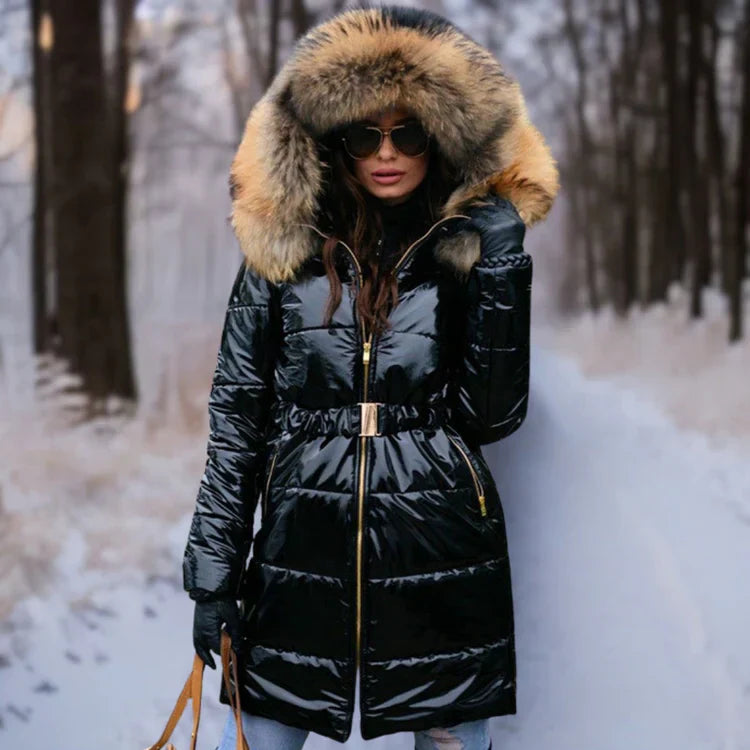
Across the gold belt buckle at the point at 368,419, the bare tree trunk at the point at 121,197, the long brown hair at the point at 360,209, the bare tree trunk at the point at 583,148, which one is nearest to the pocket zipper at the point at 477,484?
the gold belt buckle at the point at 368,419

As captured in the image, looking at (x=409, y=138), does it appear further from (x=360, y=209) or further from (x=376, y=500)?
(x=376, y=500)

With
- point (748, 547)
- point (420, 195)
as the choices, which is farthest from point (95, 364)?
point (748, 547)

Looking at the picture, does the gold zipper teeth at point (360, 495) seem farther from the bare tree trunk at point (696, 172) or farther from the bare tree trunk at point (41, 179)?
the bare tree trunk at point (41, 179)

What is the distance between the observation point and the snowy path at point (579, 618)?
114 inches

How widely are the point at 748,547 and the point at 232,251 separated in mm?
2122

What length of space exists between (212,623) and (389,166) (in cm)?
106

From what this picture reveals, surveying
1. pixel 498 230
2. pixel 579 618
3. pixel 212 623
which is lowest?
pixel 579 618

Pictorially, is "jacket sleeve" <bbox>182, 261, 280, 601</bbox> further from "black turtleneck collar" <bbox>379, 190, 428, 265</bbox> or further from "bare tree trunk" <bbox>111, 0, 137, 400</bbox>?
"bare tree trunk" <bbox>111, 0, 137, 400</bbox>

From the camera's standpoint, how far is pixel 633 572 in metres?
2.97

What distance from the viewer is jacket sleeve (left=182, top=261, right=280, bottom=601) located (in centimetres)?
186

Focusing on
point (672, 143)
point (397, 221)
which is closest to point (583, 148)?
point (672, 143)

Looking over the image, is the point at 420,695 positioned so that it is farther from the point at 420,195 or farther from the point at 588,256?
the point at 588,256

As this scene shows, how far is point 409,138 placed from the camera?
6.38 feet

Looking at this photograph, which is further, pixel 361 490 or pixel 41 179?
pixel 41 179
